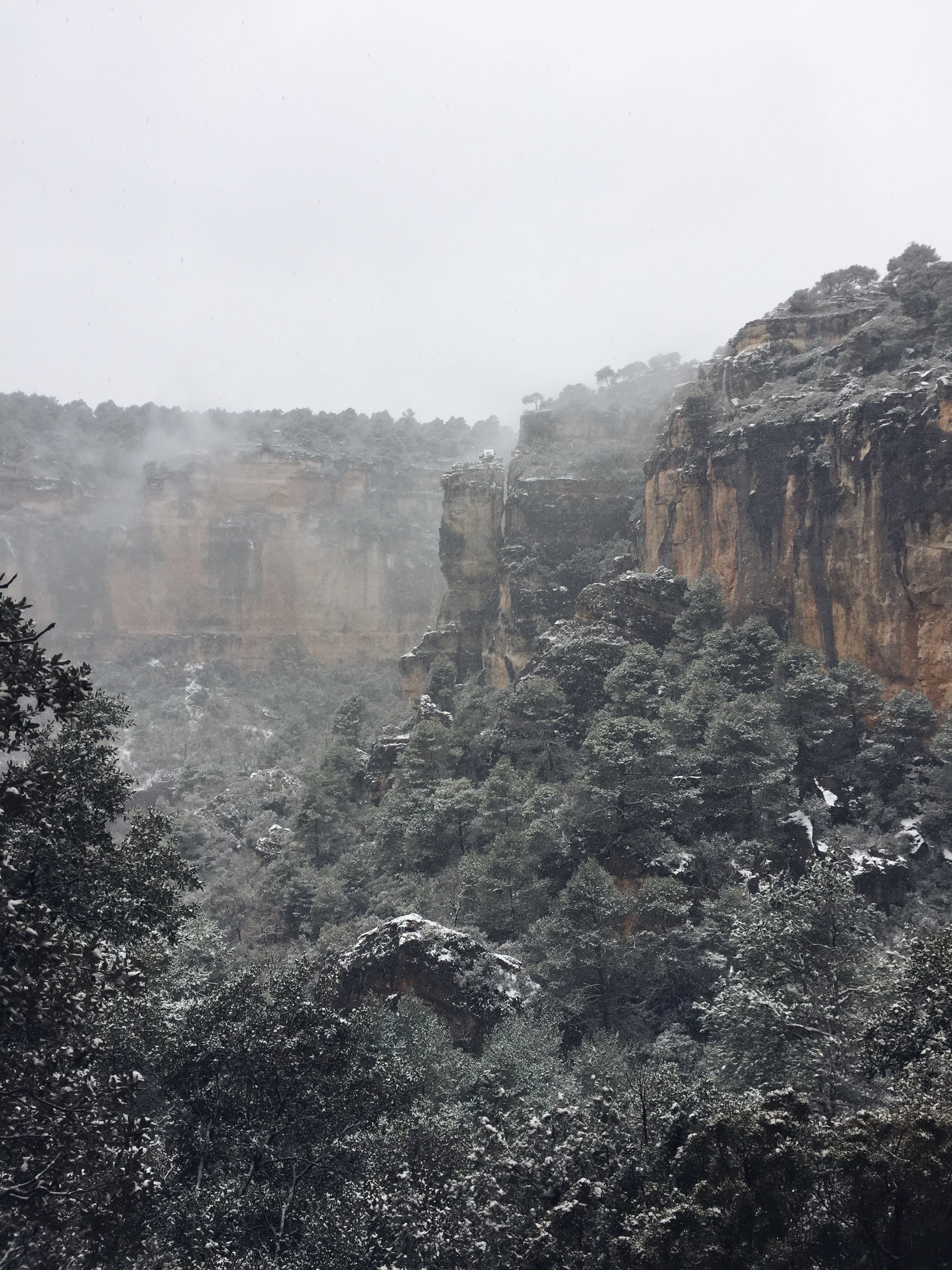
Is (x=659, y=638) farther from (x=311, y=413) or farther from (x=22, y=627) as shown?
(x=311, y=413)

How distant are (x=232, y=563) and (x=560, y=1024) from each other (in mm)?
79313

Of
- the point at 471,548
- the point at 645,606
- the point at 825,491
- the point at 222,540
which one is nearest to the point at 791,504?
the point at 825,491

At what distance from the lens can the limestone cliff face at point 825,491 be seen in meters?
34.8

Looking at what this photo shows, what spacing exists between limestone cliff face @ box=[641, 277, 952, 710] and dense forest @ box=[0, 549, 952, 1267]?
11.7 ft

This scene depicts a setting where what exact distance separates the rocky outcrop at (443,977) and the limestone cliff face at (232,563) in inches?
2696

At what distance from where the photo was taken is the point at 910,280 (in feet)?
146

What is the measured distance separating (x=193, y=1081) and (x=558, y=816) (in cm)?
1779

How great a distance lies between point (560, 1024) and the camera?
25.9 m

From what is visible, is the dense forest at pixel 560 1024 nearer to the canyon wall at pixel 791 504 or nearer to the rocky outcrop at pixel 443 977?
the rocky outcrop at pixel 443 977

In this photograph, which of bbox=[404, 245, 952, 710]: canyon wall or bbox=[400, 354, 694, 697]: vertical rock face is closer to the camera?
bbox=[404, 245, 952, 710]: canyon wall

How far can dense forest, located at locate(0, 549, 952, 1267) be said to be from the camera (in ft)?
36.8

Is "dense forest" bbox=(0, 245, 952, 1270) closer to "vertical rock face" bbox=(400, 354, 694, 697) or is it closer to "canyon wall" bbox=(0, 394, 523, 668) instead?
"vertical rock face" bbox=(400, 354, 694, 697)

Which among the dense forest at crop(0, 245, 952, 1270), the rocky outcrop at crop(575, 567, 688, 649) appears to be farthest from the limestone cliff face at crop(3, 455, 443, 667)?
the rocky outcrop at crop(575, 567, 688, 649)

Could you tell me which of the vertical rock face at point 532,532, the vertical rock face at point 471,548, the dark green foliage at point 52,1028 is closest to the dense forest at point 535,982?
the dark green foliage at point 52,1028
